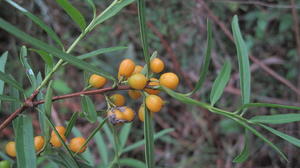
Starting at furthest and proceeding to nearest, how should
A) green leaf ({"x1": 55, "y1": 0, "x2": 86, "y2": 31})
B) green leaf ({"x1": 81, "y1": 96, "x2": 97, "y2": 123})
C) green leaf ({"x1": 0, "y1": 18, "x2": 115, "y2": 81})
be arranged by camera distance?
green leaf ({"x1": 81, "y1": 96, "x2": 97, "y2": 123}), green leaf ({"x1": 55, "y1": 0, "x2": 86, "y2": 31}), green leaf ({"x1": 0, "y1": 18, "x2": 115, "y2": 81})

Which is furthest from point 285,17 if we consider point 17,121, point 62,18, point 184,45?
point 17,121

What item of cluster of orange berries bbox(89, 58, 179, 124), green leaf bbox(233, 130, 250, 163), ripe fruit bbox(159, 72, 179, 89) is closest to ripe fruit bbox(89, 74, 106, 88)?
cluster of orange berries bbox(89, 58, 179, 124)

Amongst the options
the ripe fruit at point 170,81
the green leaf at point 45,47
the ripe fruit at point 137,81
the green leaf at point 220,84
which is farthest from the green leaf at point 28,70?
the green leaf at point 220,84

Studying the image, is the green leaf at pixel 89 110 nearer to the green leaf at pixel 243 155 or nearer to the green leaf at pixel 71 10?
the green leaf at pixel 71 10

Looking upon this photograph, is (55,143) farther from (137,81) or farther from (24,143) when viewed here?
(137,81)

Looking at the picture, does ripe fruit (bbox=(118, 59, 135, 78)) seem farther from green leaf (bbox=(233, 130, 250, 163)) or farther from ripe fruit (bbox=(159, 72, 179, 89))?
green leaf (bbox=(233, 130, 250, 163))

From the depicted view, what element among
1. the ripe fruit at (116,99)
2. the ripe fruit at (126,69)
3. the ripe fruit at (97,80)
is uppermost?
the ripe fruit at (126,69)

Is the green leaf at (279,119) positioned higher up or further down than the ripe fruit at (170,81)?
further down

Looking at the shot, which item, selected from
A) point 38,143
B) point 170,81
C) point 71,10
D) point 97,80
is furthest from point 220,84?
point 38,143

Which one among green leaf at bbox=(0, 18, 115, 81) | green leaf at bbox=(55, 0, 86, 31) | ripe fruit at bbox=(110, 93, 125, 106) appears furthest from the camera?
ripe fruit at bbox=(110, 93, 125, 106)

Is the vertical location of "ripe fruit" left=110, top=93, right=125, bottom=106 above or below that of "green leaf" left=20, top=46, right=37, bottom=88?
below
